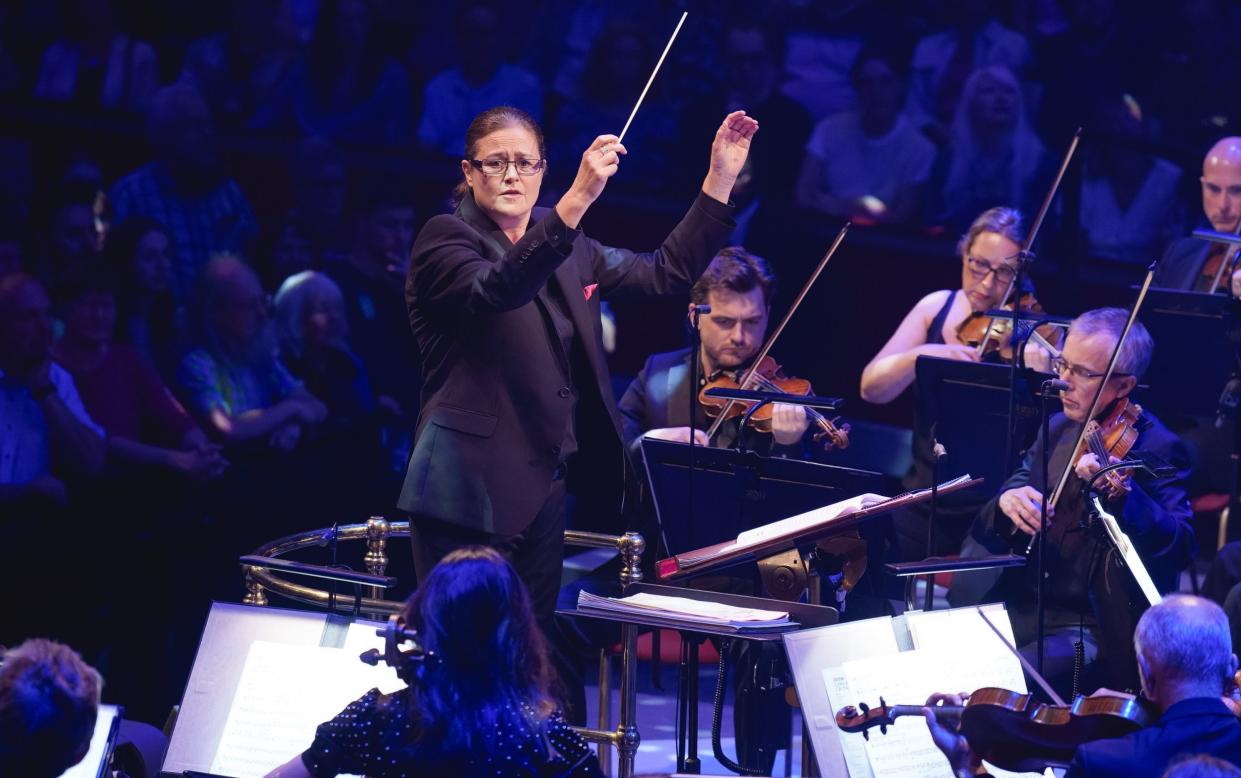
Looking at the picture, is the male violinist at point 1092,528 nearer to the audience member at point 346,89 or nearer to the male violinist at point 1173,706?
the male violinist at point 1173,706

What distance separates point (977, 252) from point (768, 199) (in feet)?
7.26

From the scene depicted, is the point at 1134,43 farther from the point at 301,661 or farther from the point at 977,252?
the point at 301,661

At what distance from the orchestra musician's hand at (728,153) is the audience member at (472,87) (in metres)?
4.13

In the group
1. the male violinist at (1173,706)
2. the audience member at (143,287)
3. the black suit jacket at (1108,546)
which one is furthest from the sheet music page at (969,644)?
the audience member at (143,287)

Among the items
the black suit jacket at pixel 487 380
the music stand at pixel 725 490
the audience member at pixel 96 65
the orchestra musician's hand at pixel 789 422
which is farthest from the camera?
the audience member at pixel 96 65

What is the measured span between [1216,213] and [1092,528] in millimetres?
1855

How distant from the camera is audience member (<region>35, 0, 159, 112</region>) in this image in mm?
7102

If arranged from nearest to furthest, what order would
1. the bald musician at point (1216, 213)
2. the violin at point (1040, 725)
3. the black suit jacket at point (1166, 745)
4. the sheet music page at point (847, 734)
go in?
the black suit jacket at point (1166, 745)
the violin at point (1040, 725)
the sheet music page at point (847, 734)
the bald musician at point (1216, 213)

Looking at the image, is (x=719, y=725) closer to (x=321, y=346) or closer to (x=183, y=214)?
(x=321, y=346)

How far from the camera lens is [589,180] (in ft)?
10.00

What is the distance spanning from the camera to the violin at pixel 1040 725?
2.76 meters

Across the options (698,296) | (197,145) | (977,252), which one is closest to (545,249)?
(698,296)

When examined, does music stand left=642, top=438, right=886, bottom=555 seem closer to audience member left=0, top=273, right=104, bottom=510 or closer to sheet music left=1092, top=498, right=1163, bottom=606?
sheet music left=1092, top=498, right=1163, bottom=606

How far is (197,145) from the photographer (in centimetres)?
661
